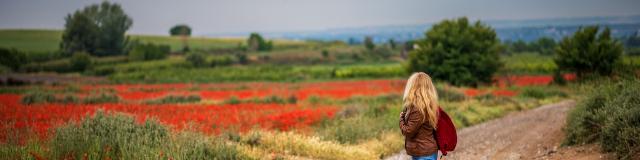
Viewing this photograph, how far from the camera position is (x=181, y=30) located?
16650 centimetres

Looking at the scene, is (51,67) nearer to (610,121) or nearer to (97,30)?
(97,30)

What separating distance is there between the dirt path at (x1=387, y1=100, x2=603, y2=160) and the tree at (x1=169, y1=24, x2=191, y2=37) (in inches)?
5854

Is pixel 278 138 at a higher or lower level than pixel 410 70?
higher

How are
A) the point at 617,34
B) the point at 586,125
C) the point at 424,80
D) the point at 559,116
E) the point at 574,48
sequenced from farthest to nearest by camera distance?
the point at 617,34 < the point at 574,48 < the point at 559,116 < the point at 586,125 < the point at 424,80

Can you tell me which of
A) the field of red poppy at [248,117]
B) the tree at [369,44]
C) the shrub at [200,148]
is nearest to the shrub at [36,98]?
the field of red poppy at [248,117]

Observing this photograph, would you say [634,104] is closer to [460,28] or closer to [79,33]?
[460,28]

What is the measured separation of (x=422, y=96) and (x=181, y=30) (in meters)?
165

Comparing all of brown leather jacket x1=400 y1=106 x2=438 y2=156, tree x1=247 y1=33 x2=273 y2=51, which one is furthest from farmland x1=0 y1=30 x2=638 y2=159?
tree x1=247 y1=33 x2=273 y2=51

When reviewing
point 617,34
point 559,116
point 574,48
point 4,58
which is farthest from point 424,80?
point 4,58

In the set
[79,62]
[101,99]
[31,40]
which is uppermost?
[101,99]

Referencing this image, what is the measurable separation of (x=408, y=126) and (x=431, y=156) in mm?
459

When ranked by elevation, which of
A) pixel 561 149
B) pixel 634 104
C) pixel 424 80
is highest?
pixel 424 80

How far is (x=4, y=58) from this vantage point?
56469mm

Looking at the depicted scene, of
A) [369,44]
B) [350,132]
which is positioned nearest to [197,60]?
[369,44]
